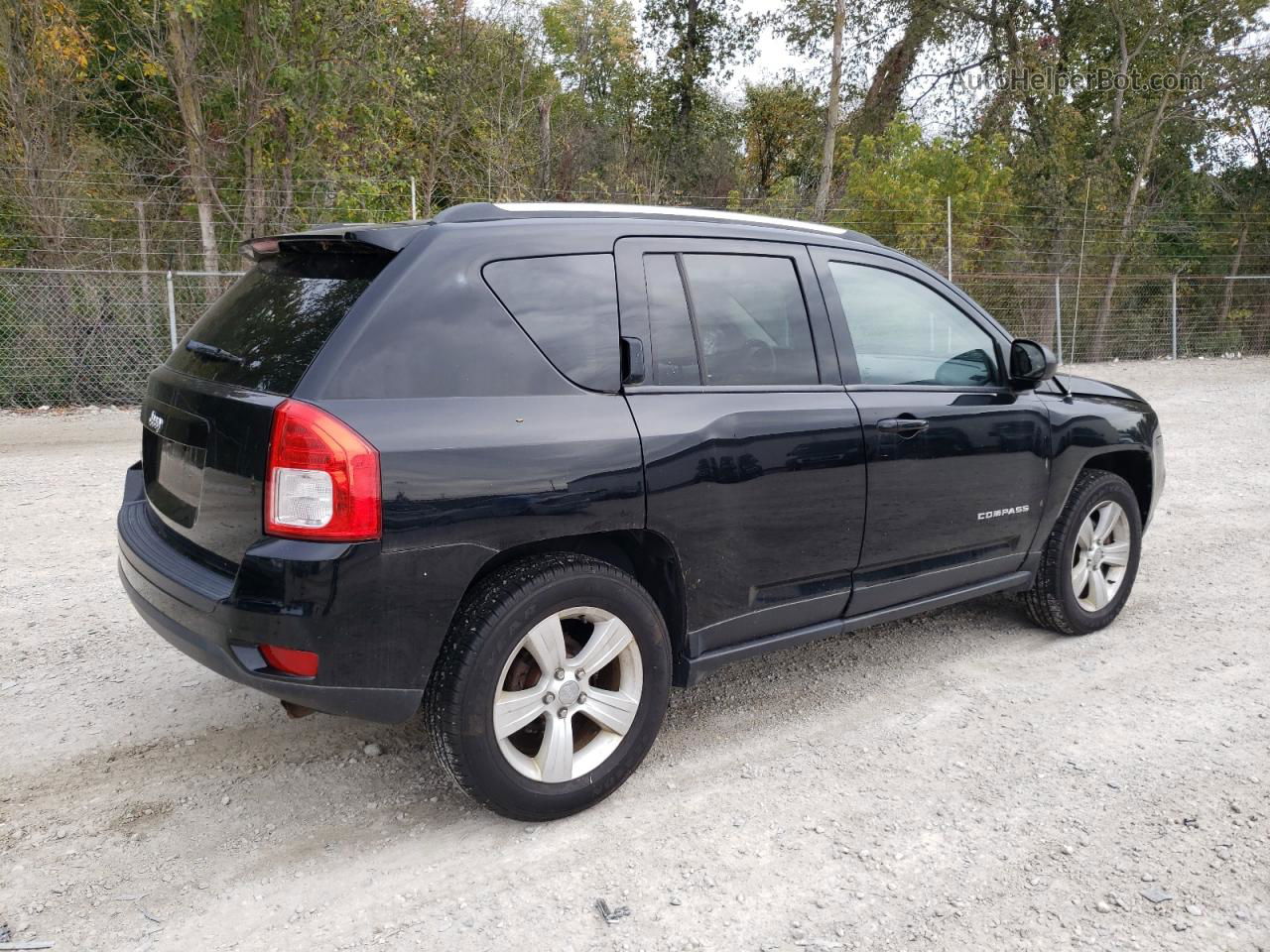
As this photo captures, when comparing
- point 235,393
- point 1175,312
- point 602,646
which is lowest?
point 602,646

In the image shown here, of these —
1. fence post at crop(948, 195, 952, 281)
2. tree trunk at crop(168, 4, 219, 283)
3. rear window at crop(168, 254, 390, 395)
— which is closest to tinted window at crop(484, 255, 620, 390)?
rear window at crop(168, 254, 390, 395)

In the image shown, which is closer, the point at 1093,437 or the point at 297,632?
the point at 297,632

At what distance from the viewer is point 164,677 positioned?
419 cm

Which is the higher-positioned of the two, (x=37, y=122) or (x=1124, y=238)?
(x=37, y=122)

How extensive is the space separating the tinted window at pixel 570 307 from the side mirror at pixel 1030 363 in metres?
2.01

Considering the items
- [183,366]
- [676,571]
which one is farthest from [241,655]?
[676,571]

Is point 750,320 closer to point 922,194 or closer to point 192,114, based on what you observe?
point 192,114

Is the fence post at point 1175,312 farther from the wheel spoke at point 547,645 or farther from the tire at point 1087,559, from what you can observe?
the wheel spoke at point 547,645

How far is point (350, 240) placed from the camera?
10.1 ft

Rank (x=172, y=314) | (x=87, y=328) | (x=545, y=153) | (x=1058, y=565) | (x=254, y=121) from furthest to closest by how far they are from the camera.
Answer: (x=545, y=153) < (x=254, y=121) < (x=172, y=314) < (x=87, y=328) < (x=1058, y=565)

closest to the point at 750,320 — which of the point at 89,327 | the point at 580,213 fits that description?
the point at 580,213

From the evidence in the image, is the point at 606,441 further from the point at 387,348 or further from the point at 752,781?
the point at 752,781

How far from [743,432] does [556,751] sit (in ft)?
3.95

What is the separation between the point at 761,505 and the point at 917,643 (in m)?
1.72
